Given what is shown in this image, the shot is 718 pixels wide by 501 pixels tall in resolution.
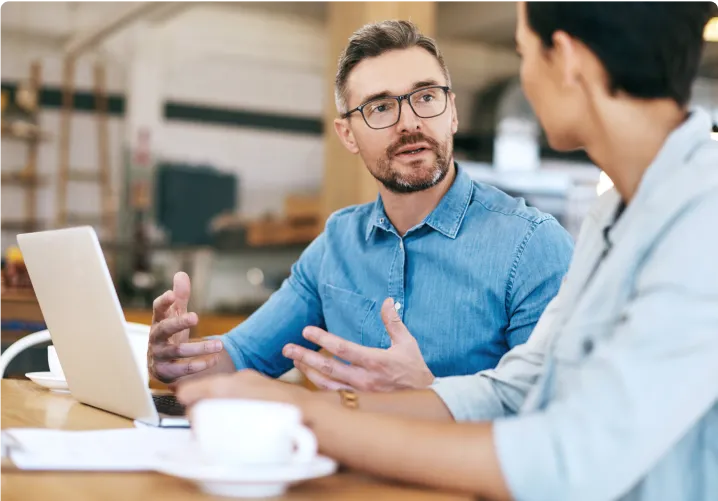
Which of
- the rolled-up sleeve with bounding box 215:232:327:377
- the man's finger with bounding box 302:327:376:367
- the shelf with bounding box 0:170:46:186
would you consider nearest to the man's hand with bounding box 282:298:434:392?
the man's finger with bounding box 302:327:376:367

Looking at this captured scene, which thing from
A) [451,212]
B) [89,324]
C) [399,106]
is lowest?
[89,324]

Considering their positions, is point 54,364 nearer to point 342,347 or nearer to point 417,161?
point 342,347

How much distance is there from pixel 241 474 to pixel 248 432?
1.6 inches

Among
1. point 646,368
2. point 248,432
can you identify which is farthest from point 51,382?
point 646,368

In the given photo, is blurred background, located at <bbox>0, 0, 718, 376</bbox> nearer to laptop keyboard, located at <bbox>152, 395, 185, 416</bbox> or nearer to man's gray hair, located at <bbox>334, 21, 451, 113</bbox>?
man's gray hair, located at <bbox>334, 21, 451, 113</bbox>

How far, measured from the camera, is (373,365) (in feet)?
4.01

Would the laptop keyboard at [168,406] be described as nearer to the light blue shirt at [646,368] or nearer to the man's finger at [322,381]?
the man's finger at [322,381]

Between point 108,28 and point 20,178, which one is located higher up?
point 108,28

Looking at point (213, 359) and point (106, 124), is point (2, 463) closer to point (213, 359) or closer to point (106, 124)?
point (213, 359)

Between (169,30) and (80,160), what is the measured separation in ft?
5.92

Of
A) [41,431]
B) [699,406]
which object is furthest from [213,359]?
[699,406]

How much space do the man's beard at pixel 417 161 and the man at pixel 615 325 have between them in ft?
2.41

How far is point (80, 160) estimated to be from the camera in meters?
9.71

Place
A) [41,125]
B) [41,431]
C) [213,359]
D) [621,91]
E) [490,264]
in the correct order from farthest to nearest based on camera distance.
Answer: [41,125], [490,264], [213,359], [41,431], [621,91]
